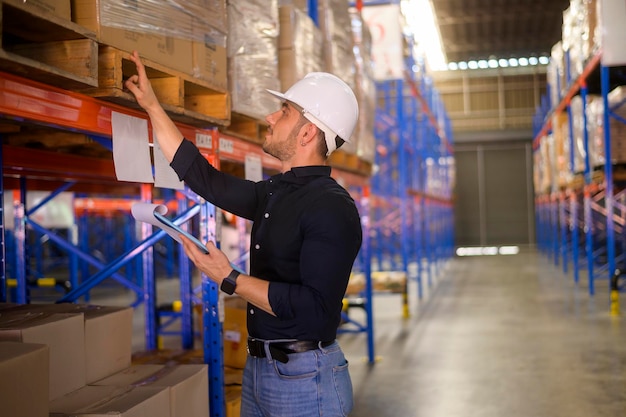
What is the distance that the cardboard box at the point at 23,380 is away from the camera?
74.4 inches

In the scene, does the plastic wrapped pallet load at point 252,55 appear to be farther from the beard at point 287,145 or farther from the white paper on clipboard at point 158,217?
the white paper on clipboard at point 158,217

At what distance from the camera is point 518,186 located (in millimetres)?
29297

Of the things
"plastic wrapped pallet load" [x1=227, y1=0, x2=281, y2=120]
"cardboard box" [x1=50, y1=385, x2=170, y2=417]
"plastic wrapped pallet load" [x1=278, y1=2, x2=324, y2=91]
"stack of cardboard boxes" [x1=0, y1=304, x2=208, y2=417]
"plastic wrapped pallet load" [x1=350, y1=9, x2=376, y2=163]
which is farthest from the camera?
"plastic wrapped pallet load" [x1=350, y1=9, x2=376, y2=163]

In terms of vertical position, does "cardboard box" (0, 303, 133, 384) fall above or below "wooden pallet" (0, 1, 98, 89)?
below

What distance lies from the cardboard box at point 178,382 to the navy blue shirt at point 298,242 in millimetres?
657

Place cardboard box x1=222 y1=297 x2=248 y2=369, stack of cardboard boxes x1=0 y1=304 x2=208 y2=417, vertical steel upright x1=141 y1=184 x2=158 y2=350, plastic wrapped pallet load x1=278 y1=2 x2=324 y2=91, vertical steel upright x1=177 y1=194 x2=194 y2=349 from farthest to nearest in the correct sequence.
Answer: vertical steel upright x1=141 y1=184 x2=158 y2=350, vertical steel upright x1=177 y1=194 x2=194 y2=349, plastic wrapped pallet load x1=278 y1=2 x2=324 y2=91, cardboard box x1=222 y1=297 x2=248 y2=369, stack of cardboard boxes x1=0 y1=304 x2=208 y2=417

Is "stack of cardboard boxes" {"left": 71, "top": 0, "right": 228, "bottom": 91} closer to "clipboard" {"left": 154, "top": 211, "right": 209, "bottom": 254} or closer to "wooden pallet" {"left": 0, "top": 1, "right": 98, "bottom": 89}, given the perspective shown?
"wooden pallet" {"left": 0, "top": 1, "right": 98, "bottom": 89}

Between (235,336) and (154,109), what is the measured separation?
212 cm

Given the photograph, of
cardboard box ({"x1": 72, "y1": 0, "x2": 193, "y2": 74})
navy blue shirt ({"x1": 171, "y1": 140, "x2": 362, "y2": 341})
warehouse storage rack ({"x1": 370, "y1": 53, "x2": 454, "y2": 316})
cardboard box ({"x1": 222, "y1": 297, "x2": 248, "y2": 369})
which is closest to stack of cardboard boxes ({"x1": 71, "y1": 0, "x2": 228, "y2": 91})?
cardboard box ({"x1": 72, "y1": 0, "x2": 193, "y2": 74})

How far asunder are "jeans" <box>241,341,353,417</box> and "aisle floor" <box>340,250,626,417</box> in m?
2.90

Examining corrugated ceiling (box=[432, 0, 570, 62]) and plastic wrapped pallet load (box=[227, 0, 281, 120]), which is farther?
corrugated ceiling (box=[432, 0, 570, 62])

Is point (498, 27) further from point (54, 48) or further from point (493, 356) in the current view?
point (54, 48)

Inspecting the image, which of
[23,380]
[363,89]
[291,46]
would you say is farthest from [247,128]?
[363,89]

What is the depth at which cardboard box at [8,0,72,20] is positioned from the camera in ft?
6.92
